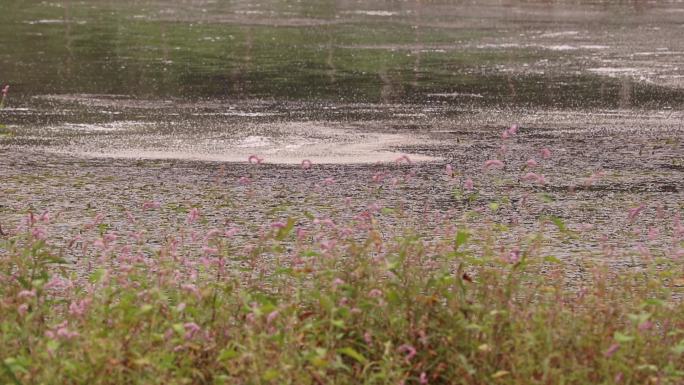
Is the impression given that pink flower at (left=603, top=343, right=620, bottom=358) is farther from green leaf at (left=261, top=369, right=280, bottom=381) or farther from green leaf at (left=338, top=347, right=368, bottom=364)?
green leaf at (left=261, top=369, right=280, bottom=381)

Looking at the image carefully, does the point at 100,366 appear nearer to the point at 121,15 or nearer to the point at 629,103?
the point at 629,103

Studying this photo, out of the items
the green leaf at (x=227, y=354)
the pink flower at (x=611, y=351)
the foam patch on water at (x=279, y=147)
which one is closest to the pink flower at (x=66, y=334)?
the green leaf at (x=227, y=354)

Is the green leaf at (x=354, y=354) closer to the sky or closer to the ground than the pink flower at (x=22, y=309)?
closer to the ground

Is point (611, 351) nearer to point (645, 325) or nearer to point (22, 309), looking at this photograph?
point (645, 325)

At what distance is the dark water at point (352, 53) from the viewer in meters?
16.2

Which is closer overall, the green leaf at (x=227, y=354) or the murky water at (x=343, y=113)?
the green leaf at (x=227, y=354)

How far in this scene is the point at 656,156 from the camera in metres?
11.9

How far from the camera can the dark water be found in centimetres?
1617

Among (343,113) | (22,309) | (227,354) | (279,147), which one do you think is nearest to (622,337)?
(227,354)

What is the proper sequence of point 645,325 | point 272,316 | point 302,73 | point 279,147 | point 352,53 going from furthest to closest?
1. point 352,53
2. point 302,73
3. point 279,147
4. point 645,325
5. point 272,316

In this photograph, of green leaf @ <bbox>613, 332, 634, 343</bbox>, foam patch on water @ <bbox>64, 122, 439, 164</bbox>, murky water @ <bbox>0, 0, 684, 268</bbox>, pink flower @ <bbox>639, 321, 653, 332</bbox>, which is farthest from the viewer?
foam patch on water @ <bbox>64, 122, 439, 164</bbox>

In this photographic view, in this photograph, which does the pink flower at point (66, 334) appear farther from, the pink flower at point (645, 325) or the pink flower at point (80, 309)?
the pink flower at point (645, 325)

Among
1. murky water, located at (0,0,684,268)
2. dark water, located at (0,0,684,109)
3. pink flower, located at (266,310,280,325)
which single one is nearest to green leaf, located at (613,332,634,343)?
pink flower, located at (266,310,280,325)

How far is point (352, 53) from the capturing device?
2059 cm
